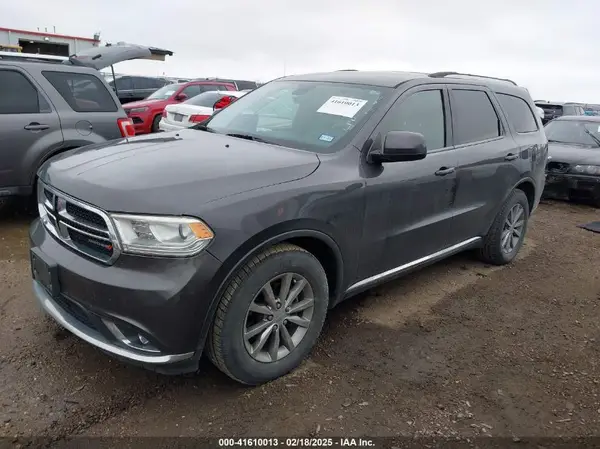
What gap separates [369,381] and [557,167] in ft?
22.5

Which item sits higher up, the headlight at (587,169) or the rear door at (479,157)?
the rear door at (479,157)

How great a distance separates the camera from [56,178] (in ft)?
9.18

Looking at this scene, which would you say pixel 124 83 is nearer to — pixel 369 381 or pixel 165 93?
pixel 165 93

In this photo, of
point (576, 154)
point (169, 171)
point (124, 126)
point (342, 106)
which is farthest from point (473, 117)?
→ point (576, 154)

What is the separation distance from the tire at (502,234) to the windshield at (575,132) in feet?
15.8

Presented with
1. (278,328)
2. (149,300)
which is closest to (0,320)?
(149,300)

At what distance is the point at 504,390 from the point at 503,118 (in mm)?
2706

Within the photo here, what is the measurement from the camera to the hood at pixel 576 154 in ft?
26.5

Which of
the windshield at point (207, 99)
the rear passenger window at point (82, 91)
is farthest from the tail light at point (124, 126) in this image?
the windshield at point (207, 99)

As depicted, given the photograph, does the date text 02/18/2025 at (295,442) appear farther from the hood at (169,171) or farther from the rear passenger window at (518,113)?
the rear passenger window at (518,113)

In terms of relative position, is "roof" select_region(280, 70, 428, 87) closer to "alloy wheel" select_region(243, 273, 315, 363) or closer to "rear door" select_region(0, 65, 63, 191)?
"alloy wheel" select_region(243, 273, 315, 363)

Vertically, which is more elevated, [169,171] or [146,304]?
[169,171]

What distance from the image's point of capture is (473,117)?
4242 millimetres

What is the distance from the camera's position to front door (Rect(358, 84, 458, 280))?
3.24 metres
